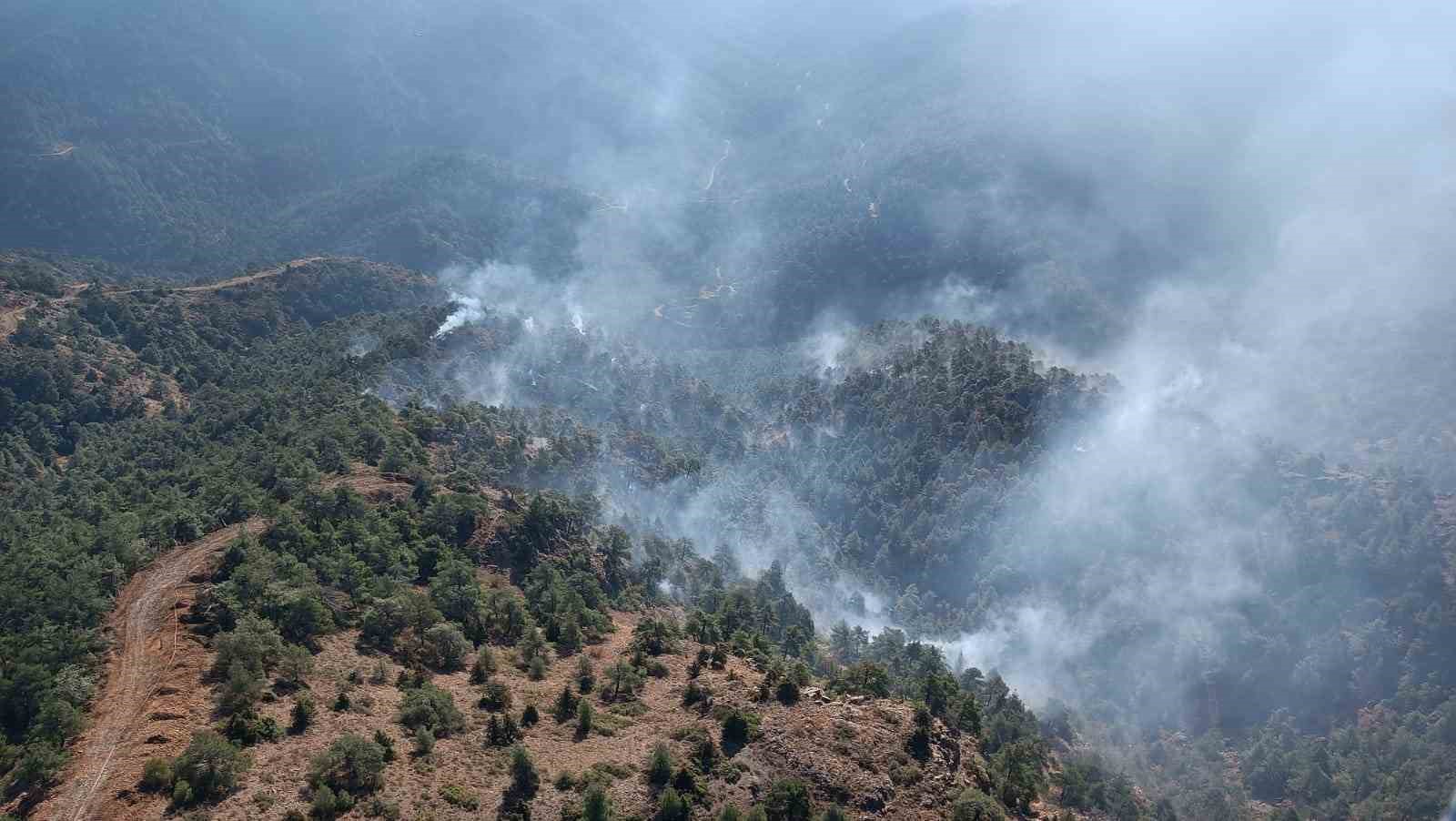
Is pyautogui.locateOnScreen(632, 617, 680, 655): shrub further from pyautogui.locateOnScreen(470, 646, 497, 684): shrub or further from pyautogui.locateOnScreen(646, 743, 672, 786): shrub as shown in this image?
pyautogui.locateOnScreen(646, 743, 672, 786): shrub

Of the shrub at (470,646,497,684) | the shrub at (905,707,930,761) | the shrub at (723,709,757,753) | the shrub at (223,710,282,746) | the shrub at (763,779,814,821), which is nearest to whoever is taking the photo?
the shrub at (223,710,282,746)

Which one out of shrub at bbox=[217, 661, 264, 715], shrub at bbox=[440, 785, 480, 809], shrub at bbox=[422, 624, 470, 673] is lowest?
shrub at bbox=[440, 785, 480, 809]

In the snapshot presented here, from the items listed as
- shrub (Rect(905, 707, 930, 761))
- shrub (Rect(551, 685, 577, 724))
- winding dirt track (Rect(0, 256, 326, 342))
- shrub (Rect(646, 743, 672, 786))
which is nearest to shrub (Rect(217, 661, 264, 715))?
shrub (Rect(551, 685, 577, 724))

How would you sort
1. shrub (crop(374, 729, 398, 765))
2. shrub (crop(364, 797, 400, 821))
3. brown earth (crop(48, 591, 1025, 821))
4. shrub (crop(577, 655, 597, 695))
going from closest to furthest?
shrub (crop(364, 797, 400, 821)), brown earth (crop(48, 591, 1025, 821)), shrub (crop(374, 729, 398, 765)), shrub (crop(577, 655, 597, 695))

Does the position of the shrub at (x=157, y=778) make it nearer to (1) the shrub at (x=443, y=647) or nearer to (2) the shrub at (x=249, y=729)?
(2) the shrub at (x=249, y=729)

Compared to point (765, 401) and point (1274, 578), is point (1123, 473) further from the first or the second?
point (765, 401)

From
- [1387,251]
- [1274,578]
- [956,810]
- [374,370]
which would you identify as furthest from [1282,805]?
[1387,251]

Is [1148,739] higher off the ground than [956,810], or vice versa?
[1148,739]

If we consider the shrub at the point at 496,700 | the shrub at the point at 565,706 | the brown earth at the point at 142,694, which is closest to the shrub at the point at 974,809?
the shrub at the point at 565,706
